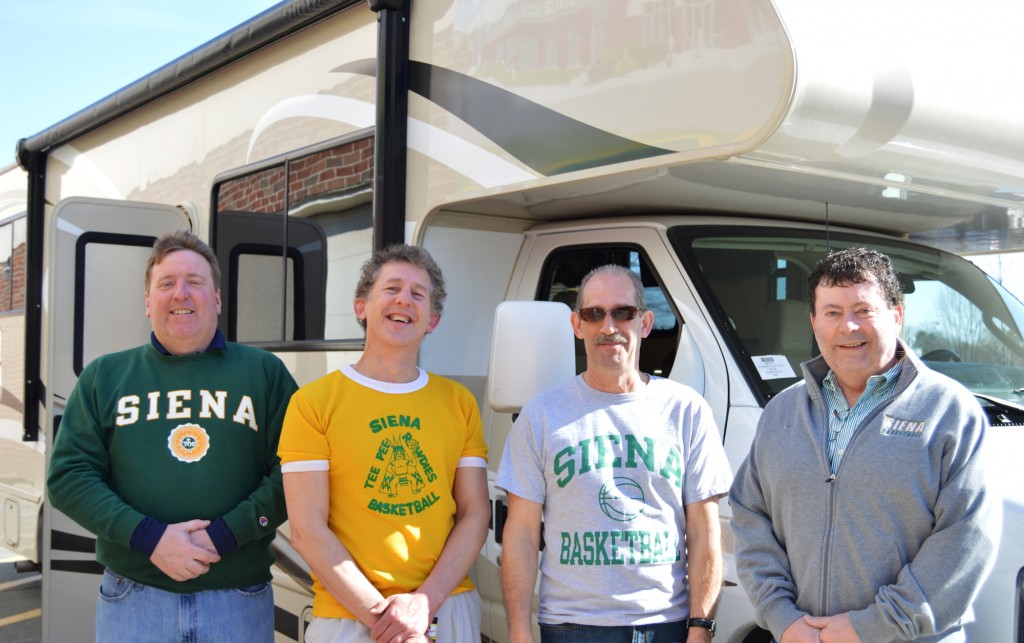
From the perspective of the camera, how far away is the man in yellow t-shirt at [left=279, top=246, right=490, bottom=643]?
246 cm

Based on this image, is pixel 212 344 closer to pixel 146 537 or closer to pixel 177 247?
pixel 177 247

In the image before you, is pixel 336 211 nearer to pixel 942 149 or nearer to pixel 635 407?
pixel 635 407

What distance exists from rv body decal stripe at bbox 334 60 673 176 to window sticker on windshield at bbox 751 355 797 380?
74 centimetres

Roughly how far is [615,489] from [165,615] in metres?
1.28

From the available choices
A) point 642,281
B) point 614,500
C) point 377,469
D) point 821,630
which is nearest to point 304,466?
point 377,469

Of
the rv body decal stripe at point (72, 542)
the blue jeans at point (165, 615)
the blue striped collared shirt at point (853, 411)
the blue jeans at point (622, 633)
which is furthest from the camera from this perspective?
the rv body decal stripe at point (72, 542)

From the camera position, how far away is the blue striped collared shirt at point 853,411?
222 centimetres

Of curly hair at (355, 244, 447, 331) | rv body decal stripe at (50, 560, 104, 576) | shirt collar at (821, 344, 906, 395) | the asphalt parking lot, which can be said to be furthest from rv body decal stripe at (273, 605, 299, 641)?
shirt collar at (821, 344, 906, 395)

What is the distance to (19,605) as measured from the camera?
22.8ft

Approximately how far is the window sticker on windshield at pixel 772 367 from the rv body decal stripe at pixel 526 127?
29.1 inches

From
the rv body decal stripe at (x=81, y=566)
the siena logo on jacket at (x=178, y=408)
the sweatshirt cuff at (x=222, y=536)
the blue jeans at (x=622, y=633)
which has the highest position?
the siena logo on jacket at (x=178, y=408)

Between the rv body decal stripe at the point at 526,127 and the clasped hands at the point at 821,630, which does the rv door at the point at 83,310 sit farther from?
the clasped hands at the point at 821,630

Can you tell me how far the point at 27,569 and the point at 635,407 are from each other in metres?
5.93

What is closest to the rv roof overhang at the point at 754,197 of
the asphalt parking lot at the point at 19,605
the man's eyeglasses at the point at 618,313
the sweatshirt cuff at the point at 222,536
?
the man's eyeglasses at the point at 618,313
